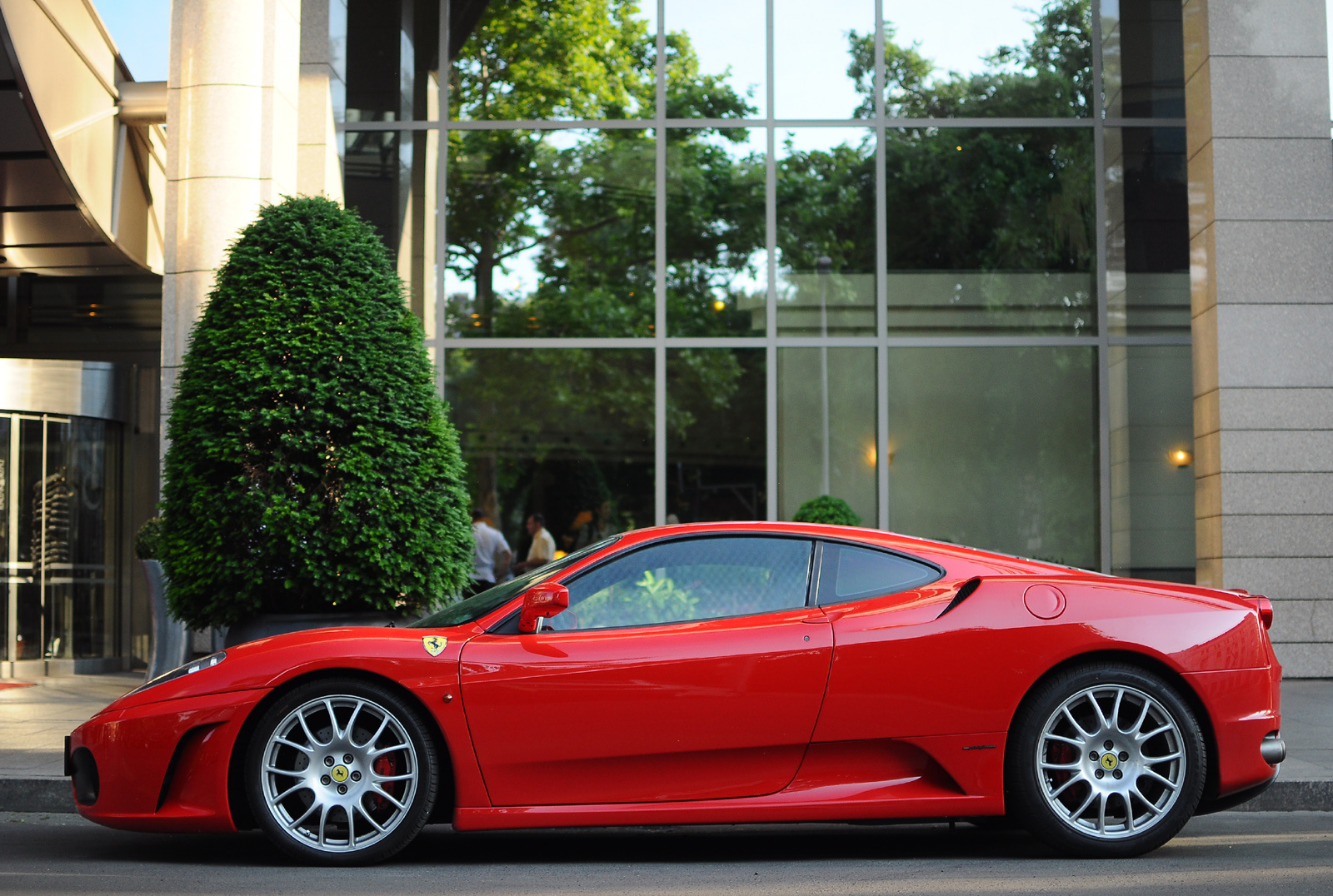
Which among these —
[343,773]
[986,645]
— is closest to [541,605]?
[343,773]

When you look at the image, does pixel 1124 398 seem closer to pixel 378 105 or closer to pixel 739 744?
pixel 378 105

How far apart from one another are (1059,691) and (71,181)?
10147 mm

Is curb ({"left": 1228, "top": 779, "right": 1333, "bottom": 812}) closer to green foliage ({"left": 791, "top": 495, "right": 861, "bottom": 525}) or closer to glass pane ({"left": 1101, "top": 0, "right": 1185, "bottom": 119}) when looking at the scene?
green foliage ({"left": 791, "top": 495, "right": 861, "bottom": 525})

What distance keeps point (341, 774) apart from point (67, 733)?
13.1ft

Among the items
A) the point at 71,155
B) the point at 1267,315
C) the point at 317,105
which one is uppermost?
the point at 317,105

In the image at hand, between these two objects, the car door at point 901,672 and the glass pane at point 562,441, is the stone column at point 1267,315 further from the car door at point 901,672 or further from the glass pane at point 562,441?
the car door at point 901,672

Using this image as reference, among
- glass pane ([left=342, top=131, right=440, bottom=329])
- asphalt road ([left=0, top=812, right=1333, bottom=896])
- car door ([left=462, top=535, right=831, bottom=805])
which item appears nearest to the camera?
asphalt road ([left=0, top=812, right=1333, bottom=896])

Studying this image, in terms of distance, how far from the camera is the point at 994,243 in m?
13.1

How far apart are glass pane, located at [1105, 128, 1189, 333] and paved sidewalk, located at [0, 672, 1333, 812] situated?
12.7ft

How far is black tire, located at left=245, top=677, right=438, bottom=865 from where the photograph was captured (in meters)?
4.71

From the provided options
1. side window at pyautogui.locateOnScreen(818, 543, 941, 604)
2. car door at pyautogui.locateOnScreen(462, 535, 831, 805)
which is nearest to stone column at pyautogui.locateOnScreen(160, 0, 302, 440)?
car door at pyautogui.locateOnScreen(462, 535, 831, 805)

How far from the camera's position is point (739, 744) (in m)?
4.70

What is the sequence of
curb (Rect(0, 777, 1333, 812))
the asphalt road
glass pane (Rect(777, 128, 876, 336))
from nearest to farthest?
the asphalt road → curb (Rect(0, 777, 1333, 812)) → glass pane (Rect(777, 128, 876, 336))

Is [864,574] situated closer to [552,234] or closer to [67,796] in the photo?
[67,796]
